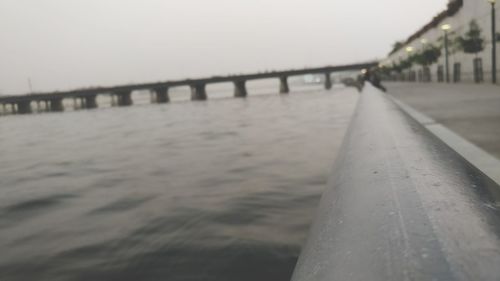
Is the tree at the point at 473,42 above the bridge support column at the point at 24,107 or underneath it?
above

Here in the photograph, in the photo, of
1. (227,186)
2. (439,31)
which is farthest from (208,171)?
(439,31)

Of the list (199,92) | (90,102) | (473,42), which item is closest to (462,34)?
(473,42)

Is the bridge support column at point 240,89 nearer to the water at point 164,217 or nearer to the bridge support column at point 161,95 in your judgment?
the bridge support column at point 161,95

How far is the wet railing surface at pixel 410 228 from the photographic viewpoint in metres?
0.94

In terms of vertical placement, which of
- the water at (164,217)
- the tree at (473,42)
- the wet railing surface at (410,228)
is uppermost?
the tree at (473,42)

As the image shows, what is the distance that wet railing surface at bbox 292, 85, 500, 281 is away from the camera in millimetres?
942

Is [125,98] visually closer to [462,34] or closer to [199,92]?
[199,92]

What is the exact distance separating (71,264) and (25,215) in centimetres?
242

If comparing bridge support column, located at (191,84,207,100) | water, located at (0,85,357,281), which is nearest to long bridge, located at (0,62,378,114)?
bridge support column, located at (191,84,207,100)

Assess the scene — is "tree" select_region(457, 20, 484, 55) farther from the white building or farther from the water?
the water

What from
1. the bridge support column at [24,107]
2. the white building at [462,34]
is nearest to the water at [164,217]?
the white building at [462,34]

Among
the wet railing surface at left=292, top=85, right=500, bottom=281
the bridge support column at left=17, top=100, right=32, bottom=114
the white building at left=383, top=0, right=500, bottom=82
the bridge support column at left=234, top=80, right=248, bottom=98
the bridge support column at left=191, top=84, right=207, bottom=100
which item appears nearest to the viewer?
the wet railing surface at left=292, top=85, right=500, bottom=281

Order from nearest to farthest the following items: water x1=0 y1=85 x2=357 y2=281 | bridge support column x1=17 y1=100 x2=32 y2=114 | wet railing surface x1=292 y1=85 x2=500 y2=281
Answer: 1. wet railing surface x1=292 y1=85 x2=500 y2=281
2. water x1=0 y1=85 x2=357 y2=281
3. bridge support column x1=17 y1=100 x2=32 y2=114

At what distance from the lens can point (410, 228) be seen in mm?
1129
